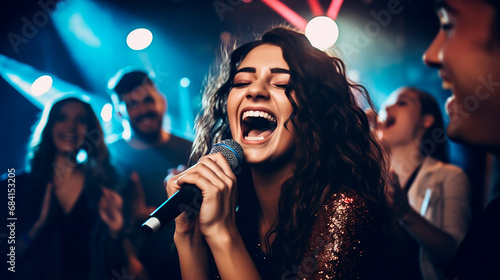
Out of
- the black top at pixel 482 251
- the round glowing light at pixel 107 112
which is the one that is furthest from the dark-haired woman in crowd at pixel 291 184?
the round glowing light at pixel 107 112

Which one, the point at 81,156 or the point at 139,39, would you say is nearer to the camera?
the point at 81,156

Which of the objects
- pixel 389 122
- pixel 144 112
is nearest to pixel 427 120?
pixel 389 122

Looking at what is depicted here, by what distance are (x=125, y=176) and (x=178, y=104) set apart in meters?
1.59

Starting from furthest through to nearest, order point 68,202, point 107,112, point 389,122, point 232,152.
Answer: point 107,112 < point 389,122 < point 68,202 < point 232,152

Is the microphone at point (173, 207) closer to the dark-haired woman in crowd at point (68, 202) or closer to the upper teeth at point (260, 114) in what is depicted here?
the upper teeth at point (260, 114)

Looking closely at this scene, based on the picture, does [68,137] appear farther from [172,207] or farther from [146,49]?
[172,207]

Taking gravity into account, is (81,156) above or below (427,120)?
above

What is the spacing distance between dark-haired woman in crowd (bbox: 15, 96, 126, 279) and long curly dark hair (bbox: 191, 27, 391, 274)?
2.21 meters

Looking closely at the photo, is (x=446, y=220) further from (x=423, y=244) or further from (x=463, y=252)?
(x=463, y=252)

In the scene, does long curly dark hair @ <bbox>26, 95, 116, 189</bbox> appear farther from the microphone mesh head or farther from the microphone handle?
the microphone handle

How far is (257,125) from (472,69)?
112 cm

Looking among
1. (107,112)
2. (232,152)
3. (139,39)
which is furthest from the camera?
(107,112)

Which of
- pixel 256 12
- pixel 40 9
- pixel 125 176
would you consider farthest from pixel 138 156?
pixel 256 12

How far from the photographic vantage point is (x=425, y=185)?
275 cm
